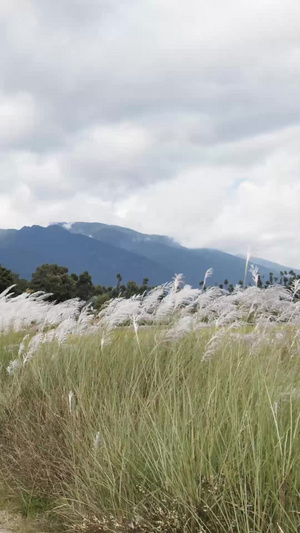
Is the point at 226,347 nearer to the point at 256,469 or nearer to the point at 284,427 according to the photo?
the point at 284,427

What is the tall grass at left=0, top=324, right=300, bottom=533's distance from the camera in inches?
107

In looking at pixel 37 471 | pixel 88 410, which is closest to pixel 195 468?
pixel 88 410

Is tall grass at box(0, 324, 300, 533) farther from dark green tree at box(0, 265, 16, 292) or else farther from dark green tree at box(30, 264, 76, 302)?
dark green tree at box(30, 264, 76, 302)

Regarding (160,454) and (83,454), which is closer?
(160,454)

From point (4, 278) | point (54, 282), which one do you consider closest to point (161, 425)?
point (4, 278)

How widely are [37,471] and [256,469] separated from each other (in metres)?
2.20

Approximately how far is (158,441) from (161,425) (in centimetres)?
43

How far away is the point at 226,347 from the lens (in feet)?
16.0

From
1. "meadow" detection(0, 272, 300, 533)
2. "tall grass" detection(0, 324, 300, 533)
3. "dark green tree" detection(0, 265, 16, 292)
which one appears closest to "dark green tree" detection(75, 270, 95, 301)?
"dark green tree" detection(0, 265, 16, 292)

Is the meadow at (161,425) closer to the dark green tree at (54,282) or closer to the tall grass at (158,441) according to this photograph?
the tall grass at (158,441)

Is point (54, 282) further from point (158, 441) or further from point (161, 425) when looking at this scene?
point (158, 441)

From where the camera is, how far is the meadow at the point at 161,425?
2742mm

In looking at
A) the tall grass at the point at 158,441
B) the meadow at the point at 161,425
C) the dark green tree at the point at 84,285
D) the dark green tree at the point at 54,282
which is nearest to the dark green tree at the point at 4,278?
the dark green tree at the point at 54,282

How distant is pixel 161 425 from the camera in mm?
3438
